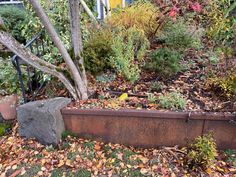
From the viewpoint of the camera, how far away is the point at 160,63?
11.1 feet

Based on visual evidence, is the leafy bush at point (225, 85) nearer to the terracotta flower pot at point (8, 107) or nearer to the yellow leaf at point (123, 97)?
A: the yellow leaf at point (123, 97)

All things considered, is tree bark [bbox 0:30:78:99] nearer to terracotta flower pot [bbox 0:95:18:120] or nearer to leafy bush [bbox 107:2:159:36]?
terracotta flower pot [bbox 0:95:18:120]

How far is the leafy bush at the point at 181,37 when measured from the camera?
3.80m

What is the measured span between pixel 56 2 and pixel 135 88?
2.50 metres

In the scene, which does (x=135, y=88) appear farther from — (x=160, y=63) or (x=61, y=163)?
(x=61, y=163)

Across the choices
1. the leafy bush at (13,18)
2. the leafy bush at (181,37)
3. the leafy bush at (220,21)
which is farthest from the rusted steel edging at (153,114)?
the leafy bush at (13,18)

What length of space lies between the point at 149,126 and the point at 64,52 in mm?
1200

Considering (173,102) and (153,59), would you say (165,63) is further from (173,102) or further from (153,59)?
(173,102)

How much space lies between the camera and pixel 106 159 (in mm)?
2549

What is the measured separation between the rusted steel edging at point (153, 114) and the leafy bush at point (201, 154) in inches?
9.1

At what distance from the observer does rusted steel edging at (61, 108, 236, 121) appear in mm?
2502

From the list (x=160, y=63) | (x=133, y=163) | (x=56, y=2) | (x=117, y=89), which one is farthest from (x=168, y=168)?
(x=56, y=2)

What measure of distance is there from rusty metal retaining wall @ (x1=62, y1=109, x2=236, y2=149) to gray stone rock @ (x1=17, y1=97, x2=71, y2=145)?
0.36 ft

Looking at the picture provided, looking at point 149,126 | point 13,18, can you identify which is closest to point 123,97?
point 149,126
